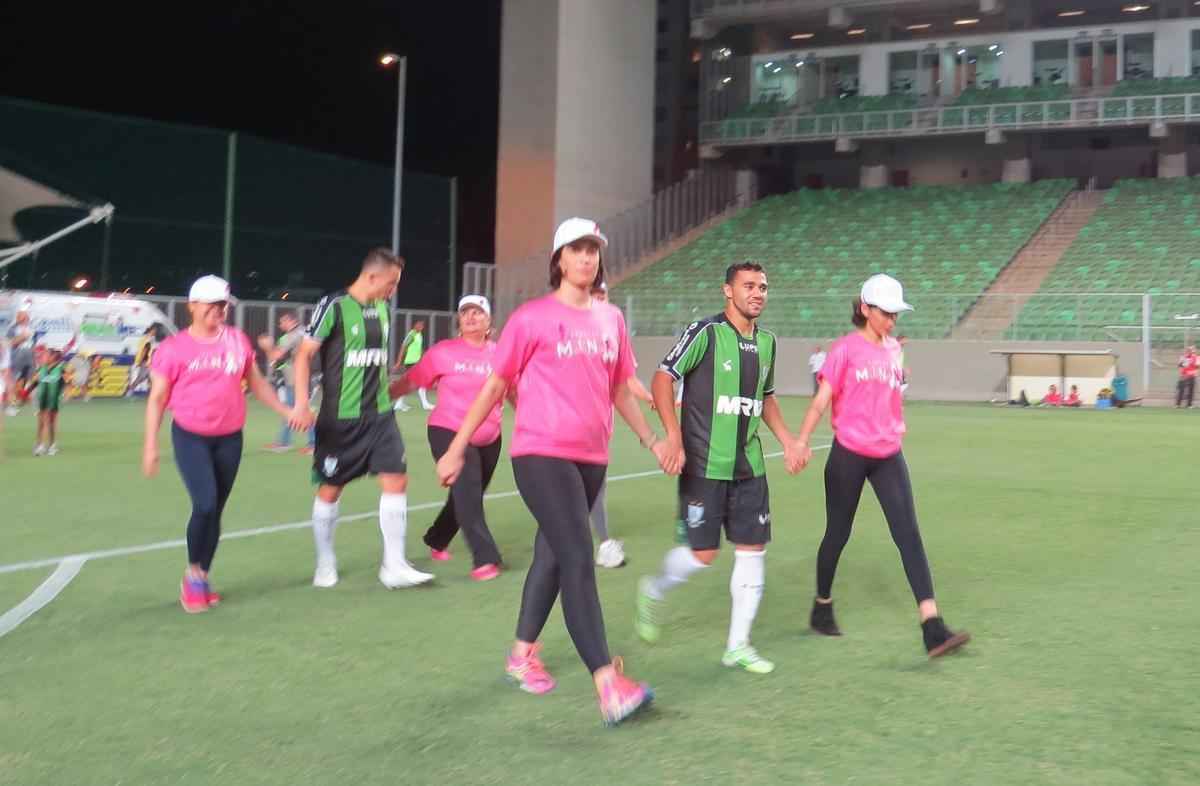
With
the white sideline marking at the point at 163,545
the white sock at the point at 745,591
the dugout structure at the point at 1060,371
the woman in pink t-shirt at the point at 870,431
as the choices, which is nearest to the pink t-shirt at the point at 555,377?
the white sock at the point at 745,591

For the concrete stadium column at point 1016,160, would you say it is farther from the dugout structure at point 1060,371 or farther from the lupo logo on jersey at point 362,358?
the lupo logo on jersey at point 362,358

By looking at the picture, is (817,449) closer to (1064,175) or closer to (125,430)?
(125,430)

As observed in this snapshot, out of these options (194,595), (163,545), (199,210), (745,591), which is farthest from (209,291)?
(199,210)

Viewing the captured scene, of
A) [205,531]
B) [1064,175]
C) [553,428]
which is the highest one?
[1064,175]

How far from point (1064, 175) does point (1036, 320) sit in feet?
52.2

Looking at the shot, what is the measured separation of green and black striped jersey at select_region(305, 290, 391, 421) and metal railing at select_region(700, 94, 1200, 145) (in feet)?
140

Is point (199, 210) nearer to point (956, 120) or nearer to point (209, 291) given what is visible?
point (956, 120)

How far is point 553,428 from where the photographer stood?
199 inches

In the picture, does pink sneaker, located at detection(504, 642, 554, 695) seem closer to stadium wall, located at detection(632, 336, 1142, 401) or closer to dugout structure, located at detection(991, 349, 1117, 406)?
dugout structure, located at detection(991, 349, 1117, 406)

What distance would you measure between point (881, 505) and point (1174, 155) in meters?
45.5

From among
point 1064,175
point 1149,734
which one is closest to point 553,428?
point 1149,734

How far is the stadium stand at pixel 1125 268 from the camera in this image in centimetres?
3500

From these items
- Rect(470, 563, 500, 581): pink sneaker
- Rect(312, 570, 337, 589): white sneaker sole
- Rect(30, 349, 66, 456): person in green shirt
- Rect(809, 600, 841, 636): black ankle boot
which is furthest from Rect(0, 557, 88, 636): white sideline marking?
Result: Rect(30, 349, 66, 456): person in green shirt

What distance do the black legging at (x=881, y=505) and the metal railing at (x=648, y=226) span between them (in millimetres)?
37722
